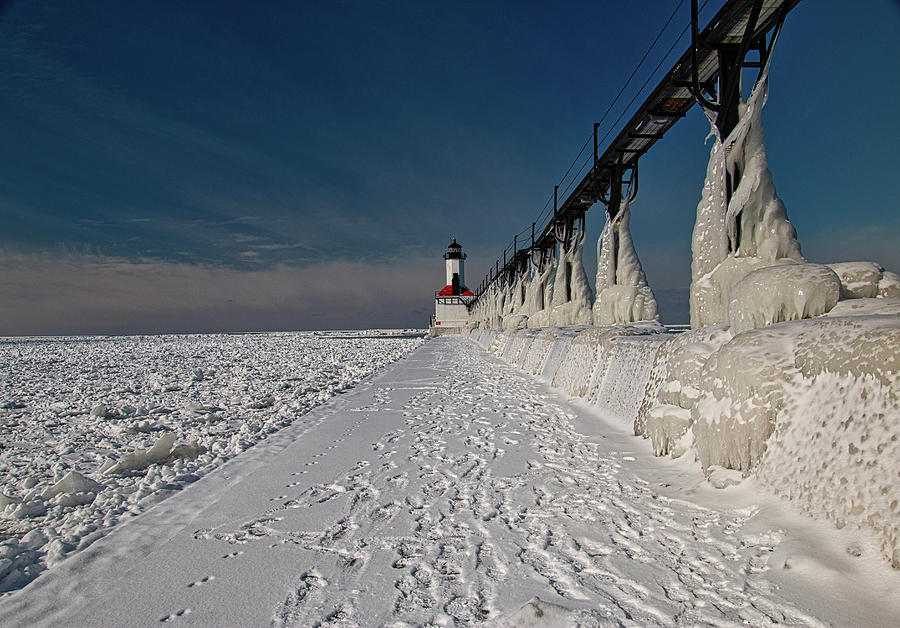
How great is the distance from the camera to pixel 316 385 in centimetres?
1154

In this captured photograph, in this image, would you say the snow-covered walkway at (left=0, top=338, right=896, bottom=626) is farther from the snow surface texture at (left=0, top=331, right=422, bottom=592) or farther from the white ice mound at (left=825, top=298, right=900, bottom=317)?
the white ice mound at (left=825, top=298, right=900, bottom=317)

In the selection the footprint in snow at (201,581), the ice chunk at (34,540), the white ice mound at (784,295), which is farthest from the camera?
the white ice mound at (784,295)

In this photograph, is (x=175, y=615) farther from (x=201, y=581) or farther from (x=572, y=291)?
(x=572, y=291)

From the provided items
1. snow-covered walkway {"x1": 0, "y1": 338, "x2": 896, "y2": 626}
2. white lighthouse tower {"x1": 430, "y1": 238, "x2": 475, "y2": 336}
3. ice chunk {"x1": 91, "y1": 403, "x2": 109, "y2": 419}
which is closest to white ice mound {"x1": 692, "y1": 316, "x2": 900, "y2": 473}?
snow-covered walkway {"x1": 0, "y1": 338, "x2": 896, "y2": 626}

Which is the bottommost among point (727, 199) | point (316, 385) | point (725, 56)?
point (316, 385)

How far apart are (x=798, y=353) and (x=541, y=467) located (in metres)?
2.36

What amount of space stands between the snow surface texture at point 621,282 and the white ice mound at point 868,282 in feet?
18.1

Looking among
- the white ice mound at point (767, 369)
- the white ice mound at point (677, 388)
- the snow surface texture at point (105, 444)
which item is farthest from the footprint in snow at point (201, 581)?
the white ice mound at point (677, 388)

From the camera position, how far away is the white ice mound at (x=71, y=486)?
394 centimetres

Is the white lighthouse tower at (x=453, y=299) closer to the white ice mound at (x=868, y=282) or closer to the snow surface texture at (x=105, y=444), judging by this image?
the snow surface texture at (x=105, y=444)

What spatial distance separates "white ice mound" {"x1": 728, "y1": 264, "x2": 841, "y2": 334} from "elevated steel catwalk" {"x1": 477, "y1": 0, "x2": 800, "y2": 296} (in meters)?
3.29

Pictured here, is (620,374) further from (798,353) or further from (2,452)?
(2,452)

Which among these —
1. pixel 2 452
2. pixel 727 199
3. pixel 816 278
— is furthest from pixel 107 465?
pixel 727 199

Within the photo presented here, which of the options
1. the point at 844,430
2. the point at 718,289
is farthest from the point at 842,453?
the point at 718,289
